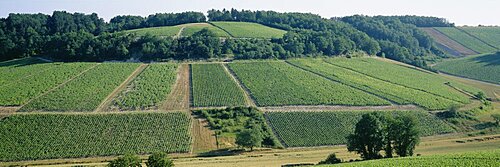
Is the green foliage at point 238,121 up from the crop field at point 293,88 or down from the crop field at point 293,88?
down

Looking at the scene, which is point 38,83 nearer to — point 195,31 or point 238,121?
point 238,121

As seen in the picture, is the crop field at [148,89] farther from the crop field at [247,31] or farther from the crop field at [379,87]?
the crop field at [247,31]

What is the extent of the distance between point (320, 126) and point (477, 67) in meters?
91.3

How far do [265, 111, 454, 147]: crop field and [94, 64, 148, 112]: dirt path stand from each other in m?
31.3

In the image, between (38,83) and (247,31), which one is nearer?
(38,83)

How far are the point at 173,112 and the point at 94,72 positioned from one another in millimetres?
35747

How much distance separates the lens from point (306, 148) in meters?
68.2

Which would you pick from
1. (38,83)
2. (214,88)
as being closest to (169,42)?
(214,88)

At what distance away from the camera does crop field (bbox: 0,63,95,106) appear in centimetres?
8231

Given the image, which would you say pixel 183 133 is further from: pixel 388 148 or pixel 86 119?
pixel 388 148

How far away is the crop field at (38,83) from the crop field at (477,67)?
4477 inches

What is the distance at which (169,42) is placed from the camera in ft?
412

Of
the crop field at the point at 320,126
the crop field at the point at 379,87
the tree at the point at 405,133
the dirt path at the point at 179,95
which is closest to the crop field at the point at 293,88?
the crop field at the point at 379,87

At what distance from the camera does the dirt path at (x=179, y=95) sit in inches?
3295
